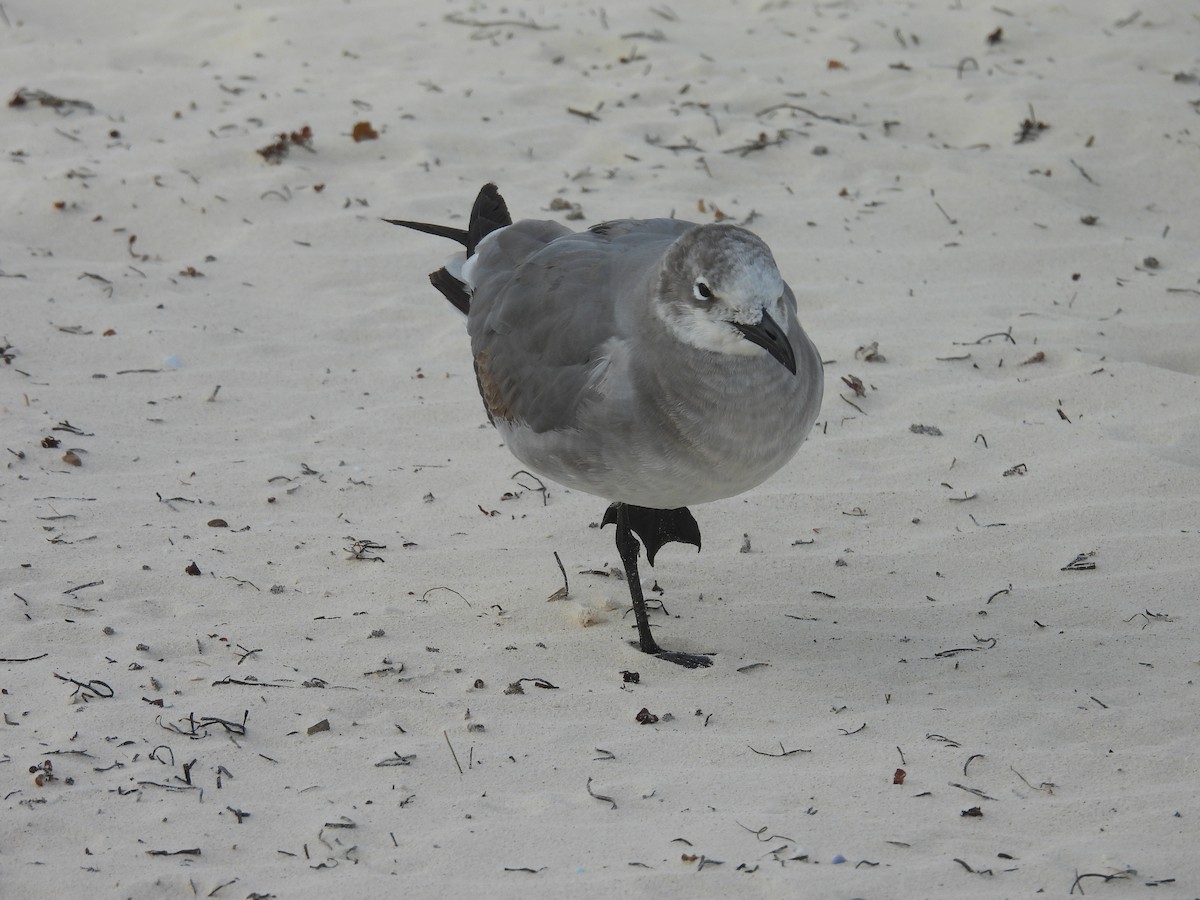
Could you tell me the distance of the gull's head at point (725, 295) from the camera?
3.35m

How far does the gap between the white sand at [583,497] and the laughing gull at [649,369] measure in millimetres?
576

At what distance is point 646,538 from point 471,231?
134 centimetres

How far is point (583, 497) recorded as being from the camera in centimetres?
490

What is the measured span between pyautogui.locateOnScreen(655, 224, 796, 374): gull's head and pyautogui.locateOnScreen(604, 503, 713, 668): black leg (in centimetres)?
79

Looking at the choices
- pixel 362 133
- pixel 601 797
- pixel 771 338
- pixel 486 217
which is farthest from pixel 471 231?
pixel 362 133

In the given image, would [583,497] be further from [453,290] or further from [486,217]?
[486,217]

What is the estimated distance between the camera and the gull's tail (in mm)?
4656

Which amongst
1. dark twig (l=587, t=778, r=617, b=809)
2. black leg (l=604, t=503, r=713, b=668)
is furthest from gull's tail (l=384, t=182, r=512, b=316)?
dark twig (l=587, t=778, r=617, b=809)

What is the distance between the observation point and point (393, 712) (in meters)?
3.62

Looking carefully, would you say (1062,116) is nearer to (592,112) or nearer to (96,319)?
(592,112)

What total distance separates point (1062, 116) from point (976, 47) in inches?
42.5

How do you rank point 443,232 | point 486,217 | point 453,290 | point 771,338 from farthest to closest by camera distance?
1. point 443,232
2. point 486,217
3. point 453,290
4. point 771,338

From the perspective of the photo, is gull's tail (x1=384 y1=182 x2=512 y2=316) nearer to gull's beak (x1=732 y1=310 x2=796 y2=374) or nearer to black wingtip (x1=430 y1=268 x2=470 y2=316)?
black wingtip (x1=430 y1=268 x2=470 y2=316)

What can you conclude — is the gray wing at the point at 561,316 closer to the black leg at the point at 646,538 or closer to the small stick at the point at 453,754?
the black leg at the point at 646,538
